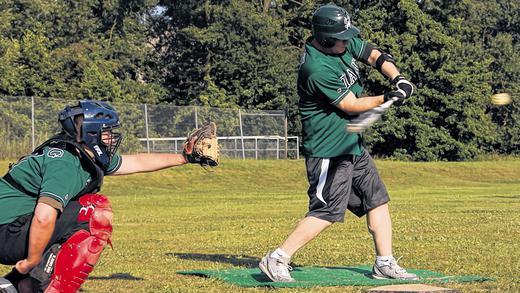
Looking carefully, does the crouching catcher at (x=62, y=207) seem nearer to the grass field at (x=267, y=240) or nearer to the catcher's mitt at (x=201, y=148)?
the catcher's mitt at (x=201, y=148)

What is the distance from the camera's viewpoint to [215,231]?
15.7 metres

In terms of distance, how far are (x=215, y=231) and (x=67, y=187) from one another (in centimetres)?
926

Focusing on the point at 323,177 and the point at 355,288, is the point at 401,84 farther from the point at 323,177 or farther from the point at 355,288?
the point at 355,288

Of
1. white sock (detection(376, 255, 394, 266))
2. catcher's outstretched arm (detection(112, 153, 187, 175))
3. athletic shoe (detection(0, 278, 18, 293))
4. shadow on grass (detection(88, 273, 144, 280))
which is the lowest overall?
shadow on grass (detection(88, 273, 144, 280))

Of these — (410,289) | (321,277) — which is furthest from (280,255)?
(410,289)

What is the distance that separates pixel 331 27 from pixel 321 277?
7.09ft

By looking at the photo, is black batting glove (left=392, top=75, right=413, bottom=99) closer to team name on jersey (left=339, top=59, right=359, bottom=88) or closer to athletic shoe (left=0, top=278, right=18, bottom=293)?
team name on jersey (left=339, top=59, right=359, bottom=88)

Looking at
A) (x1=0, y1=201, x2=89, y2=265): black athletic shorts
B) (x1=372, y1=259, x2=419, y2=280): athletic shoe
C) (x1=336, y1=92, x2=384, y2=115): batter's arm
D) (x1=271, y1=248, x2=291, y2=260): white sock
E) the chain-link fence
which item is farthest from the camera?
the chain-link fence

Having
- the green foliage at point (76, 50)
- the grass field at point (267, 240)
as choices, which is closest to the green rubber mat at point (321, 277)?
the grass field at point (267, 240)

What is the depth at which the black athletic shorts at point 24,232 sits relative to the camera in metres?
6.68

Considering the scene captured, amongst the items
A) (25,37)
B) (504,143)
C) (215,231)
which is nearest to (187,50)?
(25,37)

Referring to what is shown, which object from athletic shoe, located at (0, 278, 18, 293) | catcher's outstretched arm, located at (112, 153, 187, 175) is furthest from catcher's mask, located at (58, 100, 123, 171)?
athletic shoe, located at (0, 278, 18, 293)

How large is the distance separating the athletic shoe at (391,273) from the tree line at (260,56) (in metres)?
44.6

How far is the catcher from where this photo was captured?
6398 millimetres
